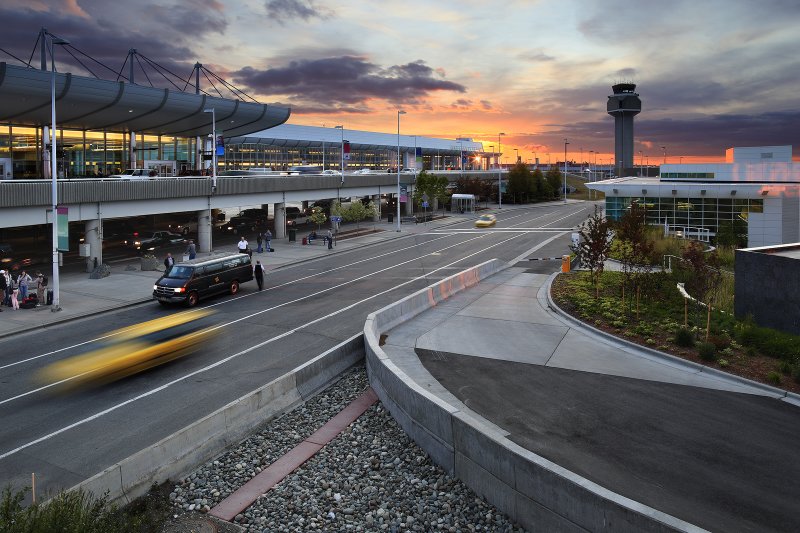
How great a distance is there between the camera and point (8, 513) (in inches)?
306

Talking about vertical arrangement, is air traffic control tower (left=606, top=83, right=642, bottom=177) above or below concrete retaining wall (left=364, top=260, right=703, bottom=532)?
above

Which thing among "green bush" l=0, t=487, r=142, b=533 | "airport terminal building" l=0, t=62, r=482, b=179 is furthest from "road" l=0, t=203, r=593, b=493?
"airport terminal building" l=0, t=62, r=482, b=179

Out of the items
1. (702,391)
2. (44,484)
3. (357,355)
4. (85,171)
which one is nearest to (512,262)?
(357,355)

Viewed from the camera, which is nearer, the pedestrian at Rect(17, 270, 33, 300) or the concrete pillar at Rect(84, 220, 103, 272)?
the pedestrian at Rect(17, 270, 33, 300)

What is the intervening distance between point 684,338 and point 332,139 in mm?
117395

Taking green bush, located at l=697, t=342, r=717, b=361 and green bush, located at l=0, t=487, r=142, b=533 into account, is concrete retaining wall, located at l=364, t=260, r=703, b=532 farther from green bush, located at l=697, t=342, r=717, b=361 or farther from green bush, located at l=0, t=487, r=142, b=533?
green bush, located at l=697, t=342, r=717, b=361

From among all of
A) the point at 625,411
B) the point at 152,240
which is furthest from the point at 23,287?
the point at 625,411

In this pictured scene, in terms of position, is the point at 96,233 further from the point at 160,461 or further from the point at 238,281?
the point at 160,461

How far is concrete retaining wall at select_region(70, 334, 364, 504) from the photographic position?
1102 centimetres

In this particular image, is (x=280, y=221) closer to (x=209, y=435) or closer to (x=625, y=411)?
(x=209, y=435)

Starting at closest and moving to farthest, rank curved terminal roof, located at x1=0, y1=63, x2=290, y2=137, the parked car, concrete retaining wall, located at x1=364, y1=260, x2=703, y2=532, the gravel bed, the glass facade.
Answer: concrete retaining wall, located at x1=364, y1=260, x2=703, y2=532 < the gravel bed < curved terminal roof, located at x1=0, y1=63, x2=290, y2=137 < the parked car < the glass facade

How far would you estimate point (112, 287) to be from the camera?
103ft

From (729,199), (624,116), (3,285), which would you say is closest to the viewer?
(3,285)

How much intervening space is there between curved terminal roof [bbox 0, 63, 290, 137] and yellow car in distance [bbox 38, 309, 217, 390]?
79.7 ft
